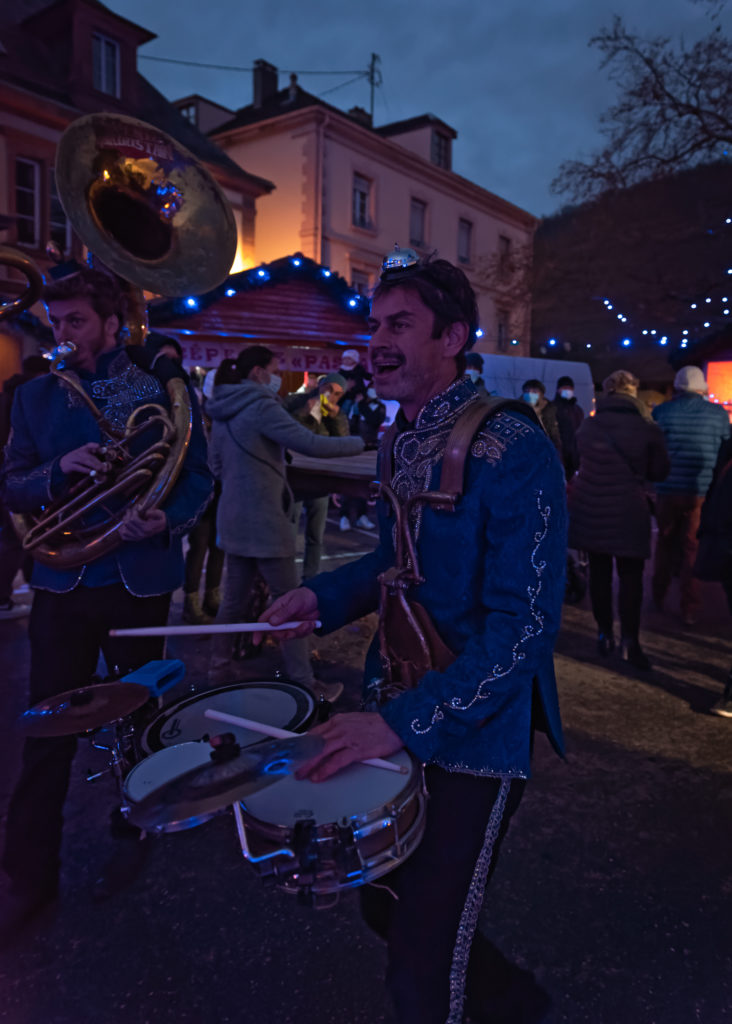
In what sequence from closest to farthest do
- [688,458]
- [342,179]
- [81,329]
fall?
[81,329], [688,458], [342,179]

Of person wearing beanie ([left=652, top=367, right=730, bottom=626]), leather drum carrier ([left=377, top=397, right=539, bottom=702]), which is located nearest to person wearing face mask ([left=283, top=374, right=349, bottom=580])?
person wearing beanie ([left=652, top=367, right=730, bottom=626])

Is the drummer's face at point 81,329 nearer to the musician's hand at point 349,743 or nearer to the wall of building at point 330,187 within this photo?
the musician's hand at point 349,743

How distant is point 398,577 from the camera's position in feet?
5.33

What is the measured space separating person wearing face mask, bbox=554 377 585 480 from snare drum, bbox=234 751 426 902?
7510mm

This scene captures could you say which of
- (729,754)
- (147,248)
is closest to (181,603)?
(147,248)

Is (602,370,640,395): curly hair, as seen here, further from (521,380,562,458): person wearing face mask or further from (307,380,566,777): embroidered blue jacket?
(307,380,566,777): embroidered blue jacket

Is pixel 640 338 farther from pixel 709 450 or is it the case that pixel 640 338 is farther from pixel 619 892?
pixel 619 892

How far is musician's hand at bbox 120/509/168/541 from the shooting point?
2342 mm

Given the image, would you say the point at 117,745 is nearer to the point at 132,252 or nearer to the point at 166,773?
the point at 166,773

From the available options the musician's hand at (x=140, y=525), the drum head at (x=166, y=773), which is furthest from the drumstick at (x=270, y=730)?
the musician's hand at (x=140, y=525)

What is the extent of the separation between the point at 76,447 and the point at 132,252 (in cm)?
100

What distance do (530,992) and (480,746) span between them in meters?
0.95

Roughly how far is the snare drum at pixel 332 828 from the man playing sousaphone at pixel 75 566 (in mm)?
1322

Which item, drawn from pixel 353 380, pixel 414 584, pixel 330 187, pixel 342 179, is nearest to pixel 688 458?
pixel 353 380
